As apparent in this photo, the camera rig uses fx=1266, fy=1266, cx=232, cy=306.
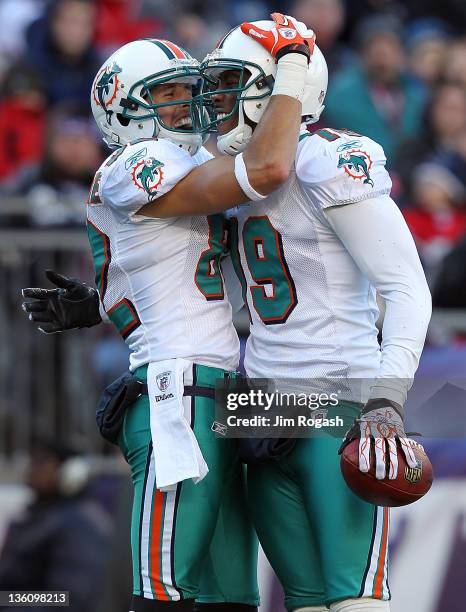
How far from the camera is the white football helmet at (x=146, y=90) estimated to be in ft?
13.2

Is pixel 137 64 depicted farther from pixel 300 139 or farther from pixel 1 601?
pixel 1 601

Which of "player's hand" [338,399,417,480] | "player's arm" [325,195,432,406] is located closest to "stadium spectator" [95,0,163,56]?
"player's arm" [325,195,432,406]

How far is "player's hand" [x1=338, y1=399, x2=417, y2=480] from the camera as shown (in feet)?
11.5

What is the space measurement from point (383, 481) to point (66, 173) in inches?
182

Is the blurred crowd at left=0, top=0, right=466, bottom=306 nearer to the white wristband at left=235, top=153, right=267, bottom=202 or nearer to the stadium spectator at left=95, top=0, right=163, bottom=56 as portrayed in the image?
the stadium spectator at left=95, top=0, right=163, bottom=56

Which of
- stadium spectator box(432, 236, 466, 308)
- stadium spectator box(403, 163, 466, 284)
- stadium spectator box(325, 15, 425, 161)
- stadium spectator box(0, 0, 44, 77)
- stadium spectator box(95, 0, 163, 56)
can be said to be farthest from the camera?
stadium spectator box(95, 0, 163, 56)

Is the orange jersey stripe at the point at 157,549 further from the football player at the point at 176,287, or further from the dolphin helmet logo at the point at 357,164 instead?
the dolphin helmet logo at the point at 357,164

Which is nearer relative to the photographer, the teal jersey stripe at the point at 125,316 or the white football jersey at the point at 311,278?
the white football jersey at the point at 311,278

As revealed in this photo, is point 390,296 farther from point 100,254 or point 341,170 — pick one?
point 100,254

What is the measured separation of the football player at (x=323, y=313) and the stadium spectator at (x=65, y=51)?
16.2 feet

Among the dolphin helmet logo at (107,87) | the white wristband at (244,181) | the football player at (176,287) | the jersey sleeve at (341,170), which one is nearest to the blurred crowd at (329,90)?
the dolphin helmet logo at (107,87)

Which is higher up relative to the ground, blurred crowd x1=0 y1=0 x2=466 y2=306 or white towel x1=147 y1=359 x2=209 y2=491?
blurred crowd x1=0 y1=0 x2=466 y2=306

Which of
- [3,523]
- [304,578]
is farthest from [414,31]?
[304,578]

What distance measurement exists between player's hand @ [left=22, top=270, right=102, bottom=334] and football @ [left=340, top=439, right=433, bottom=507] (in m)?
1.23
